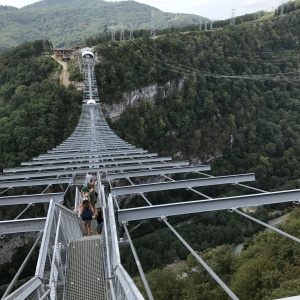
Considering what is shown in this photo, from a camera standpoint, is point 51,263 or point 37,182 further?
point 37,182

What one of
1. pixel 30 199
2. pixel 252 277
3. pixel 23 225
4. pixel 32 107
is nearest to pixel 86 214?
pixel 30 199

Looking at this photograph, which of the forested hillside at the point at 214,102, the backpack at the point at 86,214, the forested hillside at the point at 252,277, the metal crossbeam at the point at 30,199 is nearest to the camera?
the metal crossbeam at the point at 30,199

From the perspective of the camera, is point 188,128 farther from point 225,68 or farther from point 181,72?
point 225,68

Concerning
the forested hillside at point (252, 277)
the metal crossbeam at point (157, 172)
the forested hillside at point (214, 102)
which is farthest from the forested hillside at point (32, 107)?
the metal crossbeam at point (157, 172)

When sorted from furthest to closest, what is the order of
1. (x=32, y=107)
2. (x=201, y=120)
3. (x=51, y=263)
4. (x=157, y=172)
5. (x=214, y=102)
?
1. (x=214, y=102)
2. (x=201, y=120)
3. (x=32, y=107)
4. (x=157, y=172)
5. (x=51, y=263)

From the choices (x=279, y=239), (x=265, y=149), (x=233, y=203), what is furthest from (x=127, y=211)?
(x=265, y=149)

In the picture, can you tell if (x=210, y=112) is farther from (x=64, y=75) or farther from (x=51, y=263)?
(x=51, y=263)

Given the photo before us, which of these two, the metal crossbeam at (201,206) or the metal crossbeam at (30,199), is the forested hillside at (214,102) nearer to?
the metal crossbeam at (30,199)
